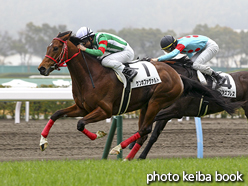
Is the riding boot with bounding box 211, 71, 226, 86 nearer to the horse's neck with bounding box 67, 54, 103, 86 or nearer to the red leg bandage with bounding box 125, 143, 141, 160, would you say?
the red leg bandage with bounding box 125, 143, 141, 160

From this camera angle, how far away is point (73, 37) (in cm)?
452

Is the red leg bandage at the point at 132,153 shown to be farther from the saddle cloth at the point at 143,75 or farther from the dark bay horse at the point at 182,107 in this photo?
the saddle cloth at the point at 143,75

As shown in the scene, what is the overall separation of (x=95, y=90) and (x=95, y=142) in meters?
2.35

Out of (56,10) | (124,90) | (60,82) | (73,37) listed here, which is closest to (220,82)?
(124,90)

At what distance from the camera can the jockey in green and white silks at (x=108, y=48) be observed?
4.45 meters

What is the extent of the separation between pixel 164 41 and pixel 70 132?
9.12 ft

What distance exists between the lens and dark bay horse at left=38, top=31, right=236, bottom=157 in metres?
4.25

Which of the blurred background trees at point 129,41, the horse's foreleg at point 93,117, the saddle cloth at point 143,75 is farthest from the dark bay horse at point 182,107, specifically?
the blurred background trees at point 129,41

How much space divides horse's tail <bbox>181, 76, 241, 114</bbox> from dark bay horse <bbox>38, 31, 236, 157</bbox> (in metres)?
0.25

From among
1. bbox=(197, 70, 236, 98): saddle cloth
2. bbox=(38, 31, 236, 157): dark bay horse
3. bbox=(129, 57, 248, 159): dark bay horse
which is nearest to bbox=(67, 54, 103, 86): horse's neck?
bbox=(38, 31, 236, 157): dark bay horse

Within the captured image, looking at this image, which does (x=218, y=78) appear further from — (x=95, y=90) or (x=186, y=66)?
(x=95, y=90)

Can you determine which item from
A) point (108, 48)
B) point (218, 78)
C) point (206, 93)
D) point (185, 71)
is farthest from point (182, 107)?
point (108, 48)

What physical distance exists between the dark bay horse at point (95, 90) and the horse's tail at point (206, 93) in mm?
250

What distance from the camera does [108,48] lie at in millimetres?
4711
